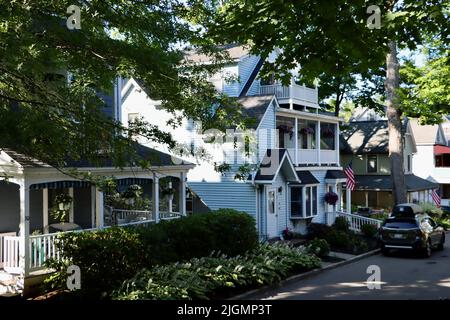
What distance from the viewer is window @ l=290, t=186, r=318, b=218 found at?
2561 cm

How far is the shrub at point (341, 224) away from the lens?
87.0 ft

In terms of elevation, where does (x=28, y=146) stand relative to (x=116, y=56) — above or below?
below

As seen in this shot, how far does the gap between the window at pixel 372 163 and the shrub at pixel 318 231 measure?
751 inches

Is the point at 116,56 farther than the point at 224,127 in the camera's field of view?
No

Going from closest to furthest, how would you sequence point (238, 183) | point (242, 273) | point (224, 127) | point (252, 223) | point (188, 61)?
point (224, 127), point (188, 61), point (242, 273), point (252, 223), point (238, 183)

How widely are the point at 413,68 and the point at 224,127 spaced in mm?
19527

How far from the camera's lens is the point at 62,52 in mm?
9664

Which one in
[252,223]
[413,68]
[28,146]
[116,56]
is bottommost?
[252,223]

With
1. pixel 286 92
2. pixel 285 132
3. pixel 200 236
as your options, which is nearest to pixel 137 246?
pixel 200 236

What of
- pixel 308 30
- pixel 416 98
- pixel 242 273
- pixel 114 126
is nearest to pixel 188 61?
pixel 114 126

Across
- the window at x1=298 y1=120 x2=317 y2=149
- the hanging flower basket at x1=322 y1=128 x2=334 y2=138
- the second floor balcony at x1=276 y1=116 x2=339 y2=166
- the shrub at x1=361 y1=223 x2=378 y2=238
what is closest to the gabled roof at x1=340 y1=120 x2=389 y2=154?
the second floor balcony at x1=276 y1=116 x2=339 y2=166

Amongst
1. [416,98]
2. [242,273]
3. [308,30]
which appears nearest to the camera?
[308,30]

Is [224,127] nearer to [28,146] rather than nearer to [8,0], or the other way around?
[28,146]

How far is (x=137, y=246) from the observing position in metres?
12.5
